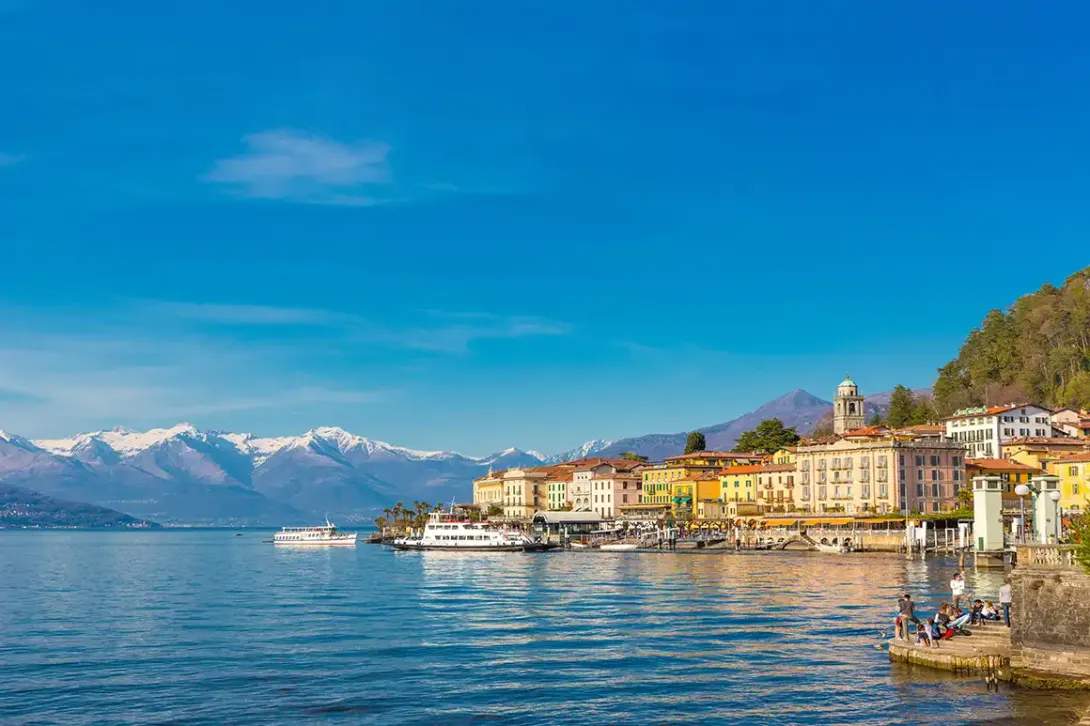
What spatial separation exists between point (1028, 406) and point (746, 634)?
11902 centimetres

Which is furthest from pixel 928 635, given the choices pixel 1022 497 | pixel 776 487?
pixel 776 487

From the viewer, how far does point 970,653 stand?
3847 cm

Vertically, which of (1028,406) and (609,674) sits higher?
(1028,406)

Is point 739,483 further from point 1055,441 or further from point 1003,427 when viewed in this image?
point 1055,441

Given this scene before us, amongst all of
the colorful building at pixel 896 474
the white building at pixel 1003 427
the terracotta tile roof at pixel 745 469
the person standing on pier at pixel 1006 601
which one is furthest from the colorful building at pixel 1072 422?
the person standing on pier at pixel 1006 601

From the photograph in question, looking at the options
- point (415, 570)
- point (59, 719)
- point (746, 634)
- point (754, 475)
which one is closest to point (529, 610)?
point (746, 634)

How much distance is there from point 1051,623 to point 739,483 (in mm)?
138547

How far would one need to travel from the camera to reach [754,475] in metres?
169

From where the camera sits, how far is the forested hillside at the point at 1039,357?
179 m

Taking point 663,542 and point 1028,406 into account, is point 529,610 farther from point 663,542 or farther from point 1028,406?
point 1028,406

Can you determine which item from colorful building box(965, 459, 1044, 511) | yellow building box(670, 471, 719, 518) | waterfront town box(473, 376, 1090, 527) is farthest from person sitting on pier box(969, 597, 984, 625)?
yellow building box(670, 471, 719, 518)

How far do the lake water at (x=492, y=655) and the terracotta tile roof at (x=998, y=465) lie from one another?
55.2 metres

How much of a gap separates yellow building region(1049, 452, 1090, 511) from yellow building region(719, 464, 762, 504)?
4672 cm

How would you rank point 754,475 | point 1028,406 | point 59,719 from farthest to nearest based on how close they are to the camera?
point 754,475
point 1028,406
point 59,719
